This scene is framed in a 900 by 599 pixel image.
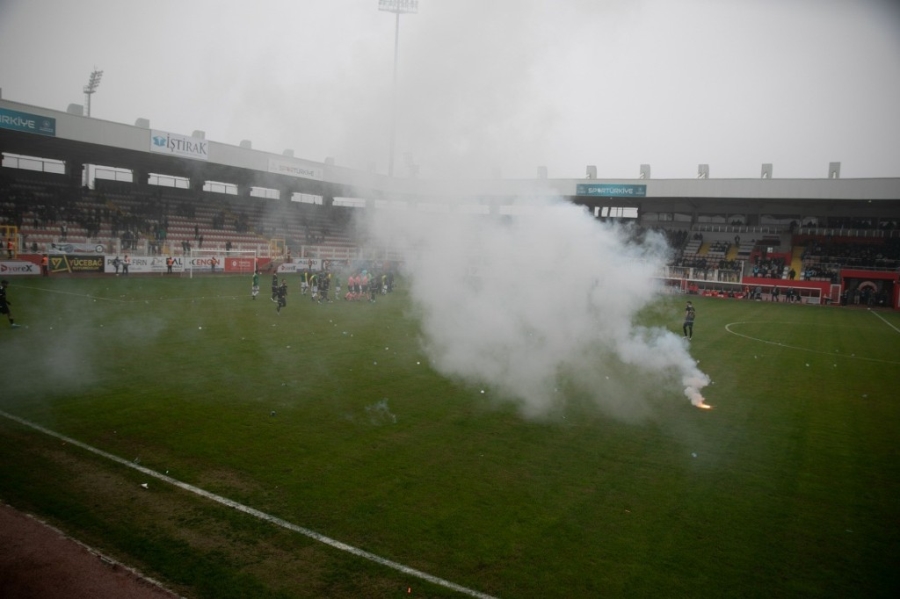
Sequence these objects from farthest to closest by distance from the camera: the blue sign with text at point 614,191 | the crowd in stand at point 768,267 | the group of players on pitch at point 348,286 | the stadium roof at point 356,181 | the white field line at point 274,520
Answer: the blue sign with text at point 614,191 → the crowd in stand at point 768,267 → the group of players on pitch at point 348,286 → the stadium roof at point 356,181 → the white field line at point 274,520

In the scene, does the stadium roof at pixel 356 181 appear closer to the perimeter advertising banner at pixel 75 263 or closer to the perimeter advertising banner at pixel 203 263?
the perimeter advertising banner at pixel 203 263

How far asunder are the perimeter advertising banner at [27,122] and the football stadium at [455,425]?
141 mm

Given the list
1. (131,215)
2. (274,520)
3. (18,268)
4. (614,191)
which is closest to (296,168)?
(18,268)

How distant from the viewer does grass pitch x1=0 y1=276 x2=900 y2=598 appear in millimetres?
5301

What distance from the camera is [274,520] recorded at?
595 cm

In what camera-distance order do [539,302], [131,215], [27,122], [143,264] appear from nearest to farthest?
[539,302]
[27,122]
[143,264]
[131,215]

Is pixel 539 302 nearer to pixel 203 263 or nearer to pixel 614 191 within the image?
pixel 203 263

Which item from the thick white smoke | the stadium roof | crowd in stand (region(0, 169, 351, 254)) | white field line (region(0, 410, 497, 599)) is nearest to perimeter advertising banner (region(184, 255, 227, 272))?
crowd in stand (region(0, 169, 351, 254))

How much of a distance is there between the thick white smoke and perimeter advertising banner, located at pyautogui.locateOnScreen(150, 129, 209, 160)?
23806 millimetres

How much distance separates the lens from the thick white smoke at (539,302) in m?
11.6

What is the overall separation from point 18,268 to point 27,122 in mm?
7478

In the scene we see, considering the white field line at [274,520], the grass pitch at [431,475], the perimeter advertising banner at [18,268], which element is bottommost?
the white field line at [274,520]

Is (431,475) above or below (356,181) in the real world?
below

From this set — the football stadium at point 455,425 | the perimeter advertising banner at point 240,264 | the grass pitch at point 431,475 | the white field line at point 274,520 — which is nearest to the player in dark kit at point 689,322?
the football stadium at point 455,425
